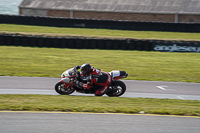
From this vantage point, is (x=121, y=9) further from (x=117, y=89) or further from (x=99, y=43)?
(x=117, y=89)

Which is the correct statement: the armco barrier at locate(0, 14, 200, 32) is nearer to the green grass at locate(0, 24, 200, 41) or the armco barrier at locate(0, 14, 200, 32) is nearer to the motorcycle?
the green grass at locate(0, 24, 200, 41)

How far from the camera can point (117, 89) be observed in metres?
10.7

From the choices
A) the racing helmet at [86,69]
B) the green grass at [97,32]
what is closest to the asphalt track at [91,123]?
the racing helmet at [86,69]

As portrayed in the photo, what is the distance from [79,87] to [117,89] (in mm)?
1300

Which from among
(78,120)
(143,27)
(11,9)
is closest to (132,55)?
(143,27)

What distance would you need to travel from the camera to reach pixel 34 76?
13906mm

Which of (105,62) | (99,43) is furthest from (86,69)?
(99,43)

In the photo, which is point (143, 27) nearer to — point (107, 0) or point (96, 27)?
point (96, 27)

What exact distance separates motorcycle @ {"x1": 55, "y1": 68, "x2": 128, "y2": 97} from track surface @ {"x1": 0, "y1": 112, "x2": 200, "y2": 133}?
2705mm

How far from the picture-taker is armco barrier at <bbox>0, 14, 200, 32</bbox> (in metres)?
31.1

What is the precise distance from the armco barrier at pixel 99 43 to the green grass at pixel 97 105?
12.3m

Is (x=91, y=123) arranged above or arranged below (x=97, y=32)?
below

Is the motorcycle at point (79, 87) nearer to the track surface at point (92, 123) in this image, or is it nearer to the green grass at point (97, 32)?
the track surface at point (92, 123)

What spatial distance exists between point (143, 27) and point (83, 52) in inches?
478
